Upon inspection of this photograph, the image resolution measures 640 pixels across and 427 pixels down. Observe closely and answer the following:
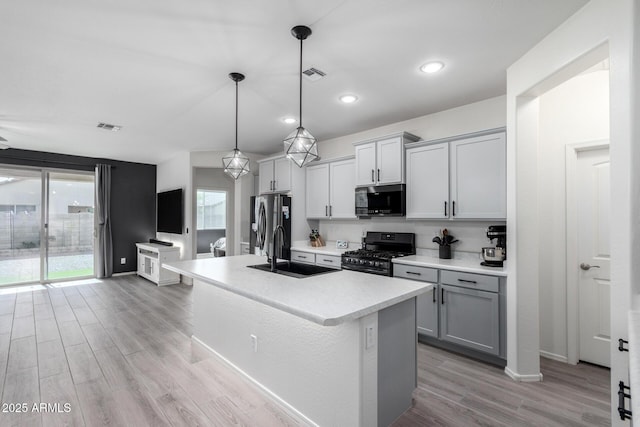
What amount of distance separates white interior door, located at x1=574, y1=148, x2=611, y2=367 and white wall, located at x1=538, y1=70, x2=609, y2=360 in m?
0.14

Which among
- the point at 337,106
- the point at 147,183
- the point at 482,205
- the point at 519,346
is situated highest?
the point at 337,106

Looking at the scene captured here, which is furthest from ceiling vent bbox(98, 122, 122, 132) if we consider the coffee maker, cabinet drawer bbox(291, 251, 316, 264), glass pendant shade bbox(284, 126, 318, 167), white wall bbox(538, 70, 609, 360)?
white wall bbox(538, 70, 609, 360)

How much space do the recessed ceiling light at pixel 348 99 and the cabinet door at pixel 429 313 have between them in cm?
215

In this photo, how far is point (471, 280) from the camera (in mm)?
2895

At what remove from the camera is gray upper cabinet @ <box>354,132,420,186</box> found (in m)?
3.77

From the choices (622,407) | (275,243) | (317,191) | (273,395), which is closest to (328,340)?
(273,395)

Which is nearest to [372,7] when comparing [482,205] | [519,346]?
[482,205]

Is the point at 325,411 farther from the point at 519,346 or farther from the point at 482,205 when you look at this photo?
the point at 482,205

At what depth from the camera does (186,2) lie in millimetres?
1865

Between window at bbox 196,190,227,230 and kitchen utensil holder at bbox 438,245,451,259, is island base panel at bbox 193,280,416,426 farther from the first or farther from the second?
window at bbox 196,190,227,230

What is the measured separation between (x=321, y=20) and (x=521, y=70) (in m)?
1.70

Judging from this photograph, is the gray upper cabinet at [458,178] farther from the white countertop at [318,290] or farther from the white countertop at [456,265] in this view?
the white countertop at [318,290]

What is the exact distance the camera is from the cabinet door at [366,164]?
13.2 feet

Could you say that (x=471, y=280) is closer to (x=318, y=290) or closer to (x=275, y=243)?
(x=318, y=290)
